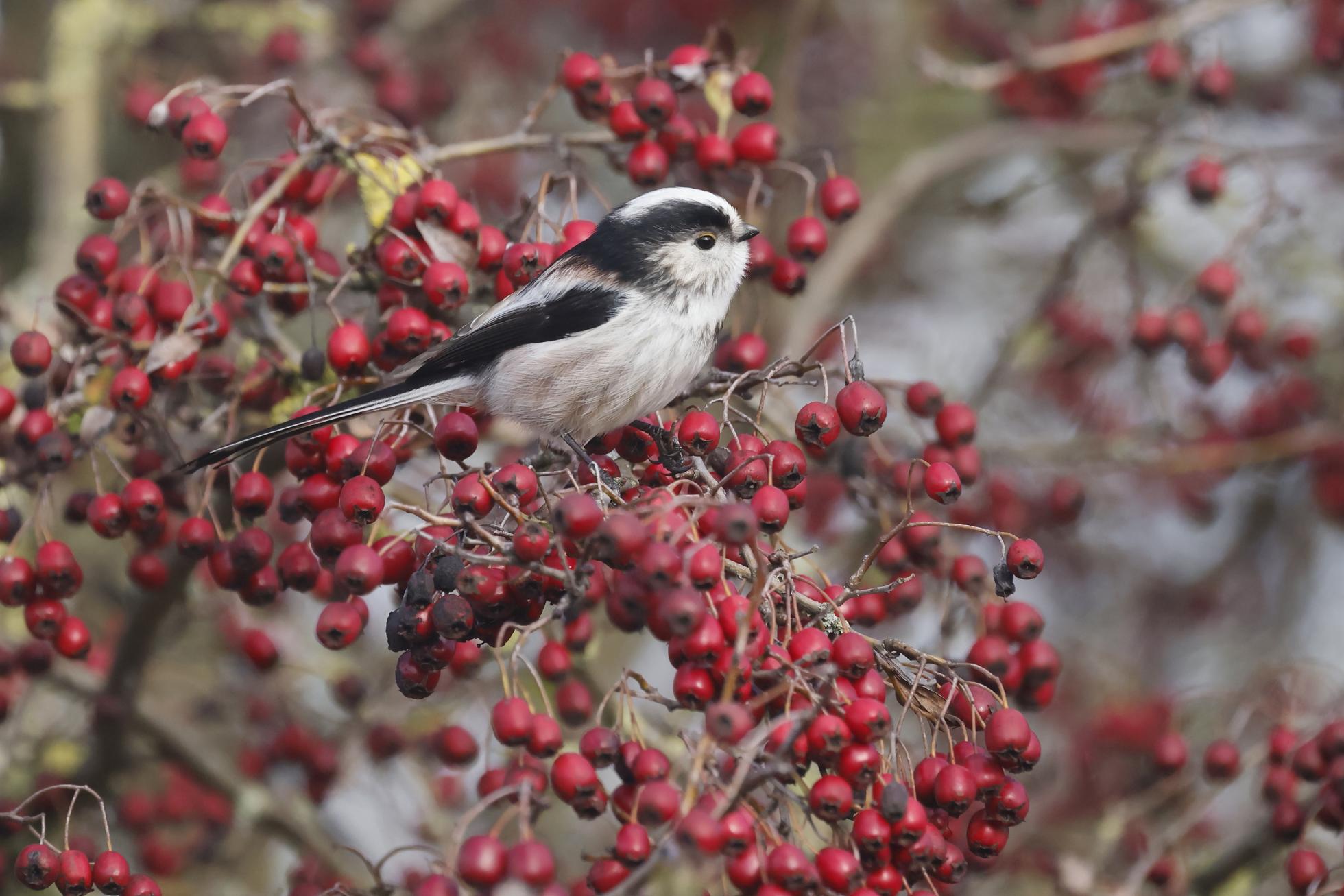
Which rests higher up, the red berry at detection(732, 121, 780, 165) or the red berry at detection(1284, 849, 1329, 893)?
the red berry at detection(732, 121, 780, 165)

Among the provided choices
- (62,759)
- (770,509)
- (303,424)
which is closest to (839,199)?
(770,509)

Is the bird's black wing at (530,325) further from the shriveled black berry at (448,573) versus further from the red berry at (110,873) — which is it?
the red berry at (110,873)

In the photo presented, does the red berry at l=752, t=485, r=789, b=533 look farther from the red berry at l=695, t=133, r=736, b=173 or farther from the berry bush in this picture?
the red berry at l=695, t=133, r=736, b=173

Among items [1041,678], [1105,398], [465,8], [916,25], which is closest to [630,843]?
[1041,678]

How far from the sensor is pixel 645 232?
376 cm

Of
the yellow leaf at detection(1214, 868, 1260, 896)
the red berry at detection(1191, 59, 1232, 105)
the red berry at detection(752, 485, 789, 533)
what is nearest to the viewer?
the red berry at detection(752, 485, 789, 533)

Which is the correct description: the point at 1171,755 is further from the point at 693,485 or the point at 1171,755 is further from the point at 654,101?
the point at 654,101

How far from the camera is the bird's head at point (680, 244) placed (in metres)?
3.71

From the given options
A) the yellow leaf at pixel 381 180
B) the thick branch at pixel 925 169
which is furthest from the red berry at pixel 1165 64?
the yellow leaf at pixel 381 180

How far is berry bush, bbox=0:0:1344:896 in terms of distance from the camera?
250 cm

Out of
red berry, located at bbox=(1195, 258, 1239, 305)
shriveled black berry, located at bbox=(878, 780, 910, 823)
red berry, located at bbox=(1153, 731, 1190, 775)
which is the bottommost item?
red berry, located at bbox=(1153, 731, 1190, 775)

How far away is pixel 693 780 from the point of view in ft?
6.90

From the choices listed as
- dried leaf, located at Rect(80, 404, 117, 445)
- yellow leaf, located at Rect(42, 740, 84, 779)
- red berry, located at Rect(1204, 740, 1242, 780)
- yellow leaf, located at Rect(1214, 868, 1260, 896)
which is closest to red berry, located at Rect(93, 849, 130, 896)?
dried leaf, located at Rect(80, 404, 117, 445)

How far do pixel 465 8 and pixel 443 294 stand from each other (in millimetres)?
4873
